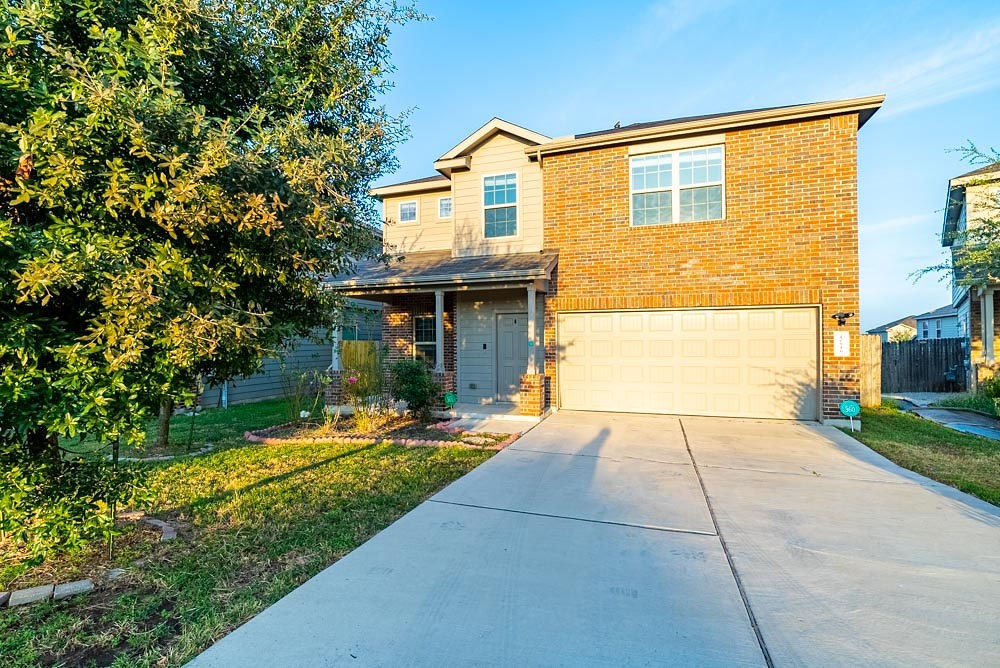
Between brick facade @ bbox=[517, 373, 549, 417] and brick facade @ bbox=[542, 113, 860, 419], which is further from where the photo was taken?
brick facade @ bbox=[517, 373, 549, 417]

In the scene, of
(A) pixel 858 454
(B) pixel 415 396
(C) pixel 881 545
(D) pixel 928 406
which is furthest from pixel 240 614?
(D) pixel 928 406

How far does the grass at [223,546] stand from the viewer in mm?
2479

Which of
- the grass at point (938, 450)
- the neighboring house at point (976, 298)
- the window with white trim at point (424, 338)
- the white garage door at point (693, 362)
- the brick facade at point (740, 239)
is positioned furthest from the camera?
the window with white trim at point (424, 338)

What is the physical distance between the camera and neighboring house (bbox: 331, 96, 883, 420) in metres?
8.22

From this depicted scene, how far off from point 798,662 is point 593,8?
11810 mm

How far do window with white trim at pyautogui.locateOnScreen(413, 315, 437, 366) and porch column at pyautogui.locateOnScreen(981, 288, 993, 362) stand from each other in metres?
13.3

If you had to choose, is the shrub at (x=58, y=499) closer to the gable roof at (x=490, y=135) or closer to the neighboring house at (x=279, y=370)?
the neighboring house at (x=279, y=370)

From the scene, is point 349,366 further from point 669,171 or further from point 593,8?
point 593,8

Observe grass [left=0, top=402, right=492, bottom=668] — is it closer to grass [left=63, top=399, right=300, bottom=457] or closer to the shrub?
the shrub

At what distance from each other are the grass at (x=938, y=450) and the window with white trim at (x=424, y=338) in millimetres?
8567

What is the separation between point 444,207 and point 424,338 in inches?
131

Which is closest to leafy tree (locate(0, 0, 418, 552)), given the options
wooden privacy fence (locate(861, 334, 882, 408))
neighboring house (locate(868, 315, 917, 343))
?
wooden privacy fence (locate(861, 334, 882, 408))

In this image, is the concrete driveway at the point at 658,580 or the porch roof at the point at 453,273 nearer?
the concrete driveway at the point at 658,580

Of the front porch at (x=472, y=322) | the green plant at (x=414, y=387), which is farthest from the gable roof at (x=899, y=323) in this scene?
the green plant at (x=414, y=387)
